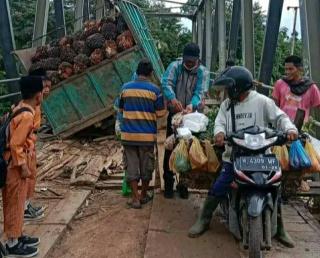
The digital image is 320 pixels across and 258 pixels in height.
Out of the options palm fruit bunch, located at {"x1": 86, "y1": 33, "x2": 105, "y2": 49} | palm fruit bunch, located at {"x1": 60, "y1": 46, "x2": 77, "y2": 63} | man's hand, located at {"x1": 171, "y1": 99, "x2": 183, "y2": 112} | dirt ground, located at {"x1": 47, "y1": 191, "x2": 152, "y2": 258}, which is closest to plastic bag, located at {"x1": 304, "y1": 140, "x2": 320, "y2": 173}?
man's hand, located at {"x1": 171, "y1": 99, "x2": 183, "y2": 112}

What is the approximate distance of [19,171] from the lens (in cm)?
398

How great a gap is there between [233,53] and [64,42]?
5922 mm

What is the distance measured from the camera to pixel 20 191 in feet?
13.2

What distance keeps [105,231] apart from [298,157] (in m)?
2.08

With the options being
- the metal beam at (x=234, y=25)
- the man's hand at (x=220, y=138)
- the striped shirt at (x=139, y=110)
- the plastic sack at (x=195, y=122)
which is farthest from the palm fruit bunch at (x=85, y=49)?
the man's hand at (x=220, y=138)

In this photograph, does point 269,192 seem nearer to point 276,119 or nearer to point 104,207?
point 276,119

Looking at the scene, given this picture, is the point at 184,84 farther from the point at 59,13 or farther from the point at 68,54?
the point at 59,13

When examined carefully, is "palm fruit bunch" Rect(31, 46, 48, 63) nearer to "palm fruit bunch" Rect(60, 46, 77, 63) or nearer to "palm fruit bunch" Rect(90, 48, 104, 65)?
"palm fruit bunch" Rect(60, 46, 77, 63)

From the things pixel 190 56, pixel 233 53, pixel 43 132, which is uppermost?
pixel 190 56

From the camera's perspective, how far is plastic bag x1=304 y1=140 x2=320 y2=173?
13.9 ft

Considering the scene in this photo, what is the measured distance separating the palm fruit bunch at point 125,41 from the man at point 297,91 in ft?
15.2

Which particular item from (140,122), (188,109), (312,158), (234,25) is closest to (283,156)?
(312,158)

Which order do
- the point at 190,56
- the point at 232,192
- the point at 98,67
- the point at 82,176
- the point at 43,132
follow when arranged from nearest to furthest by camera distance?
1. the point at 232,192
2. the point at 190,56
3. the point at 82,176
4. the point at 98,67
5. the point at 43,132

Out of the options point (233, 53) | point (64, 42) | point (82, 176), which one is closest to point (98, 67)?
point (64, 42)
